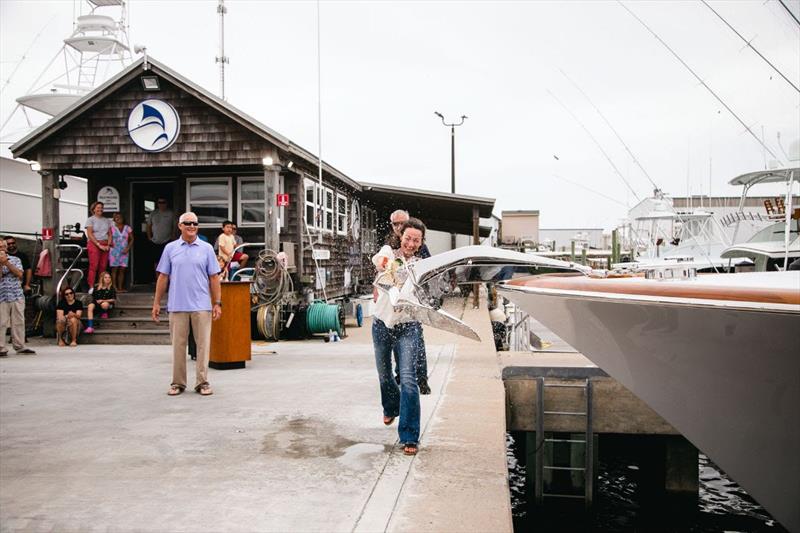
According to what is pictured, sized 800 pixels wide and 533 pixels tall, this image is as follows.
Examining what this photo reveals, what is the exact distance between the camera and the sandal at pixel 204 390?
701 cm

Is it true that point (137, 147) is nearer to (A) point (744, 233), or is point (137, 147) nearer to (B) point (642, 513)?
(B) point (642, 513)

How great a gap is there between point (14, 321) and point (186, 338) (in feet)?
16.3

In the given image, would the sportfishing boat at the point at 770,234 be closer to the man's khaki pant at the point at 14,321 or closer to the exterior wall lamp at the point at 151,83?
the exterior wall lamp at the point at 151,83

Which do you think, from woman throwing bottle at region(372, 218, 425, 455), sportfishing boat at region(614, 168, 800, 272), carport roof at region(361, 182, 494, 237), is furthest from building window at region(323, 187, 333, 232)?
woman throwing bottle at region(372, 218, 425, 455)

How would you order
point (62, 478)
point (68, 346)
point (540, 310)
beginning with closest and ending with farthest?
point (62, 478), point (540, 310), point (68, 346)

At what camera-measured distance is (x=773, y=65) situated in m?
5.89

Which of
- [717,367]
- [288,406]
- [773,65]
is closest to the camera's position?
[717,367]

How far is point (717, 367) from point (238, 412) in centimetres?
411

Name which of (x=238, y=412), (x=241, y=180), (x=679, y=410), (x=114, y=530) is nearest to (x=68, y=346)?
(x=241, y=180)

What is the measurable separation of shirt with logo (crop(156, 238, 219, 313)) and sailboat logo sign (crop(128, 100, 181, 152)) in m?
6.97

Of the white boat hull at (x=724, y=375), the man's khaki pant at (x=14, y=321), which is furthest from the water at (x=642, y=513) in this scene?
the man's khaki pant at (x=14, y=321)

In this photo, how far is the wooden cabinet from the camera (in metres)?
8.53

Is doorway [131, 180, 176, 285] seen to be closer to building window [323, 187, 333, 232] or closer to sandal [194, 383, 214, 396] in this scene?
building window [323, 187, 333, 232]

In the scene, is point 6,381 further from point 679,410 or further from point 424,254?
point 679,410
